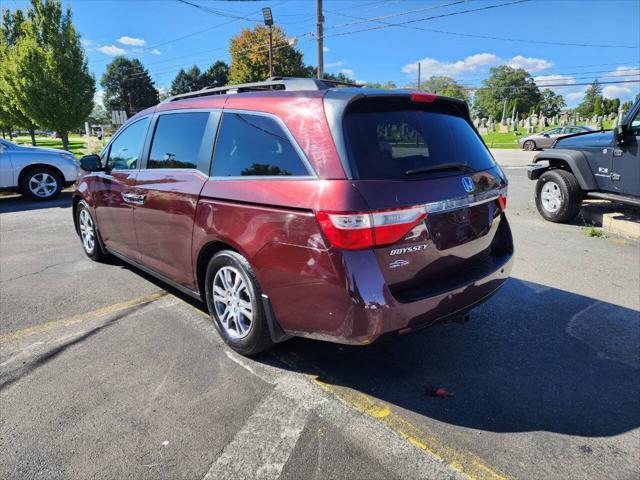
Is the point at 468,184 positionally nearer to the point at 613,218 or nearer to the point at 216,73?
the point at 613,218

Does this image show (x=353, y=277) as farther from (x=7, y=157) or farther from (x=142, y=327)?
(x=7, y=157)

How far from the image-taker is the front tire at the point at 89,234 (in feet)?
16.9

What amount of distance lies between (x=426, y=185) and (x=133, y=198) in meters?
2.79

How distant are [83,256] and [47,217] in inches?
139

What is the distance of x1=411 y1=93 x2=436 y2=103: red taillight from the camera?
2.80m

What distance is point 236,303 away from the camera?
10.1ft

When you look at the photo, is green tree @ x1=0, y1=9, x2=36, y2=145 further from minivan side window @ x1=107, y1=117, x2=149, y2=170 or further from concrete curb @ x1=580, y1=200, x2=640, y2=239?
concrete curb @ x1=580, y1=200, x2=640, y2=239

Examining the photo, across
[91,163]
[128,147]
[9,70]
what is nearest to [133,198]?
[128,147]

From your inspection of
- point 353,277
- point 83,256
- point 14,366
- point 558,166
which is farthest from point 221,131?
point 558,166

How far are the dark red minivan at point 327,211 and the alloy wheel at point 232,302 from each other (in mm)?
13

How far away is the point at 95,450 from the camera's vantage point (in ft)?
7.29

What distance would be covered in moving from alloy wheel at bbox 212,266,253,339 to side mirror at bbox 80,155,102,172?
2.43m

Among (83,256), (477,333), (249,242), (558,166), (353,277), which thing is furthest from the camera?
(558,166)

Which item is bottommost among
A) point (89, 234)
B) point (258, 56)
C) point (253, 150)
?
point (89, 234)
